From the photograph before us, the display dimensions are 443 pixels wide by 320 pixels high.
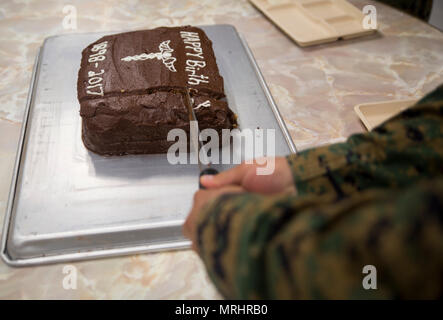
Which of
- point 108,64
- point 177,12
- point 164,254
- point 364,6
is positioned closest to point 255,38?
point 177,12

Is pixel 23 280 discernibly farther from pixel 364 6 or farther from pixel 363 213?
pixel 364 6

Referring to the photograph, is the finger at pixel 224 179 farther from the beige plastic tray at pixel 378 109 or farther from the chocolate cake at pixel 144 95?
the beige plastic tray at pixel 378 109

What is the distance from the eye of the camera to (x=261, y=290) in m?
0.56

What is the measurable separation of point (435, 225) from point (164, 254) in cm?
79

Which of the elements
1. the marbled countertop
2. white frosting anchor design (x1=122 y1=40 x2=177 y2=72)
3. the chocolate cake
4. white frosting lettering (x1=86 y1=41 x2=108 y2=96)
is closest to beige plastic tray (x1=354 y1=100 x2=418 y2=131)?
the marbled countertop

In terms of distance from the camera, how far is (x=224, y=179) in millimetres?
927

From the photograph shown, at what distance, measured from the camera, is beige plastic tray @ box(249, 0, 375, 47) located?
6.12ft

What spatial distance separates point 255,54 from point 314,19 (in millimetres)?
399

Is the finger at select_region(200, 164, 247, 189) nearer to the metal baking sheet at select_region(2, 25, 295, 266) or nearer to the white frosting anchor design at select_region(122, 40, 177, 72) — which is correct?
the metal baking sheet at select_region(2, 25, 295, 266)

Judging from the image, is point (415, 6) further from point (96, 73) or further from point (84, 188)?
point (84, 188)

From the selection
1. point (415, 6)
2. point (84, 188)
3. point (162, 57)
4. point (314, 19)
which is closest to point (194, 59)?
point (162, 57)

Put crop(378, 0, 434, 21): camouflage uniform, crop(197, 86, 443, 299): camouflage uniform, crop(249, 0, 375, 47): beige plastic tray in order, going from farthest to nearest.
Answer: crop(378, 0, 434, 21): camouflage uniform, crop(249, 0, 375, 47): beige plastic tray, crop(197, 86, 443, 299): camouflage uniform

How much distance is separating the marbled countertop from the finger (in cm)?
26

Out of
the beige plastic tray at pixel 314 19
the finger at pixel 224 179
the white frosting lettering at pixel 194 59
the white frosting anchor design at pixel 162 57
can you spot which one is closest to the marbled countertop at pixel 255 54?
the beige plastic tray at pixel 314 19
